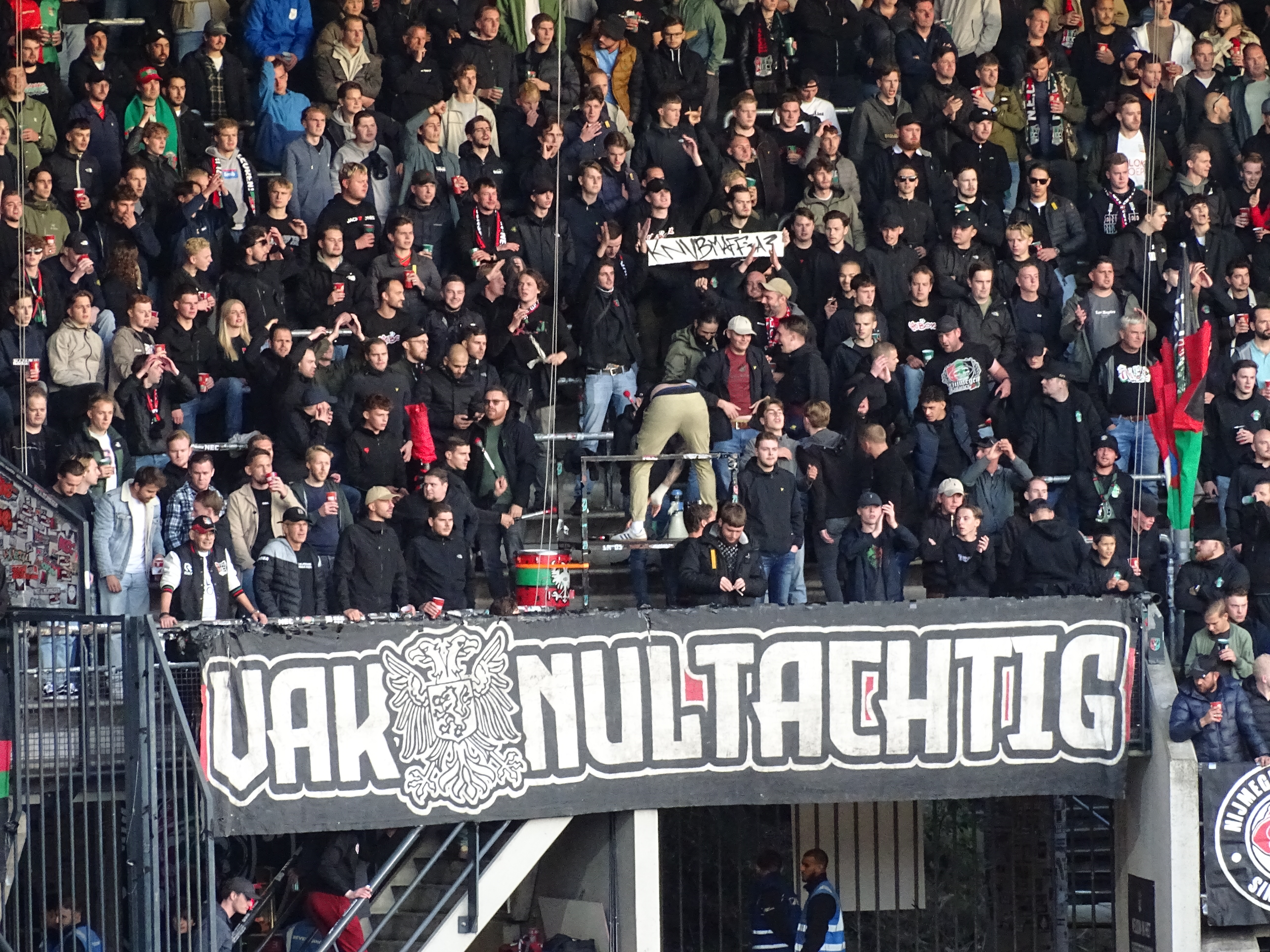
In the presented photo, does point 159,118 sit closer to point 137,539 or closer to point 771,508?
point 137,539

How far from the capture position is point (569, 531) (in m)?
17.6

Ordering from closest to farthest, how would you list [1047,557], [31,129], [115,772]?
[115,772] → [1047,557] → [31,129]

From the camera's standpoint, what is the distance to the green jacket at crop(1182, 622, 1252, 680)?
16.1 meters

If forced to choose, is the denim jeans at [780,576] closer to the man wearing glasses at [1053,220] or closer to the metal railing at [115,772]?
the metal railing at [115,772]

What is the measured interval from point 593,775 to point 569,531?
271 cm

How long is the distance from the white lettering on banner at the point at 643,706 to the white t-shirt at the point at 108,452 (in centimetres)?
210

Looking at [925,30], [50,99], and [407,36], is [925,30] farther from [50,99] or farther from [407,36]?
[50,99]

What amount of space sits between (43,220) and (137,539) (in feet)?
11.4

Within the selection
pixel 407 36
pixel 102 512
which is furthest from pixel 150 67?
pixel 102 512

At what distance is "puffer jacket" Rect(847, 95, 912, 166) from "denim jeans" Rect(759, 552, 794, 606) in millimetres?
4793

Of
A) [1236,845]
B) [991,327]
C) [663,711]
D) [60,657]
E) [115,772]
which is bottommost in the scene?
[1236,845]

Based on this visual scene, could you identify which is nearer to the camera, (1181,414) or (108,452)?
(108,452)

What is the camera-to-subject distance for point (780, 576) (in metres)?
16.5

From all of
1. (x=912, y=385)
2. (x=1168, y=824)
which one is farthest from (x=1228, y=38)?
(x=1168, y=824)
